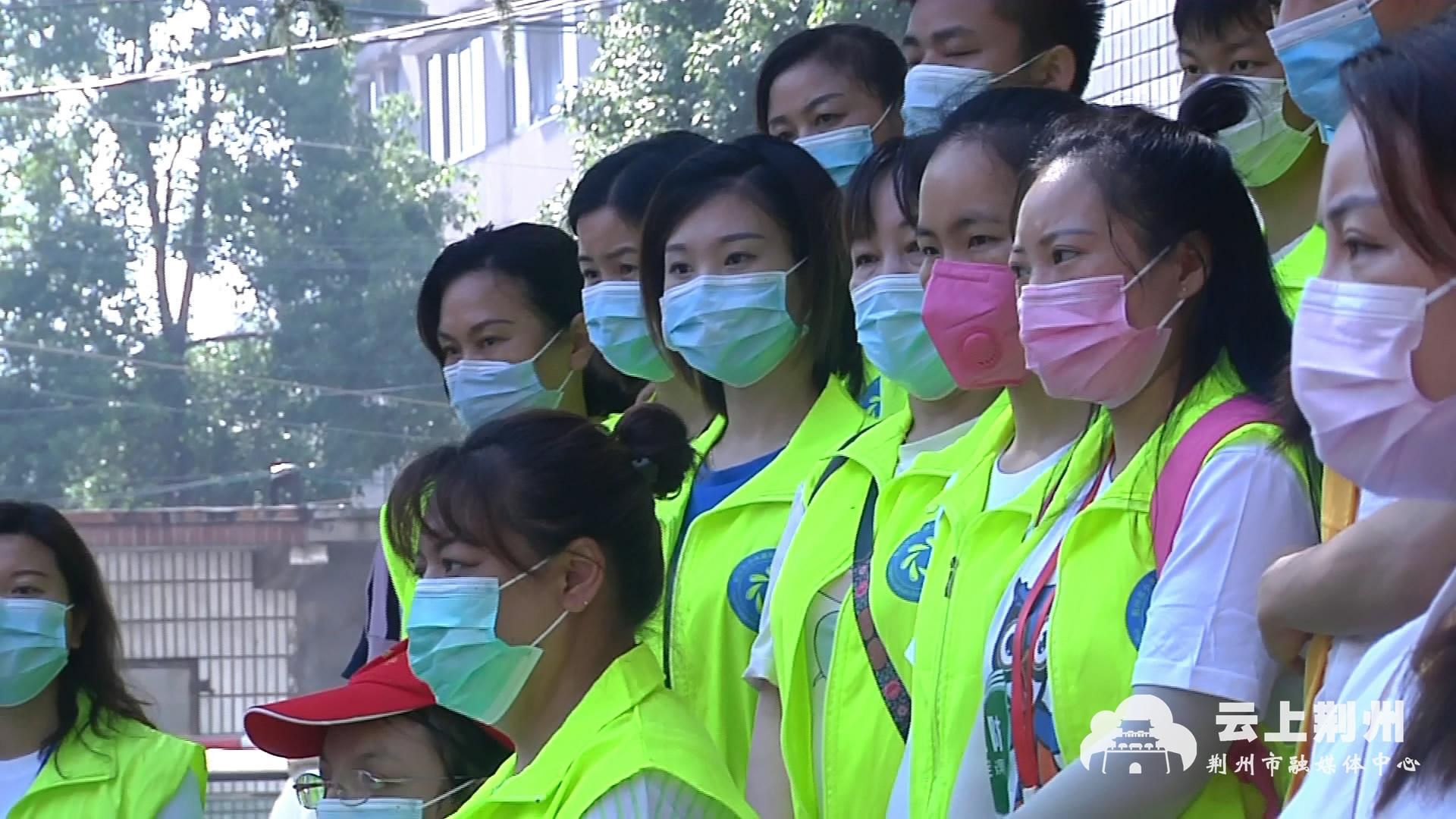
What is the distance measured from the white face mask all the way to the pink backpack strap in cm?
96

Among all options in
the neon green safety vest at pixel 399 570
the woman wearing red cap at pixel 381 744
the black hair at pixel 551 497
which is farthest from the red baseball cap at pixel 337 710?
the black hair at pixel 551 497

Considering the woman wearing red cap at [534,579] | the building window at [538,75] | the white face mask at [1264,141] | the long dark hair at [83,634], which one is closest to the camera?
the woman wearing red cap at [534,579]

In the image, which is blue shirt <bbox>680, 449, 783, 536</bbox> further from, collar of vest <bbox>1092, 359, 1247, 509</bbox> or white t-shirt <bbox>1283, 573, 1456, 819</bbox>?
white t-shirt <bbox>1283, 573, 1456, 819</bbox>

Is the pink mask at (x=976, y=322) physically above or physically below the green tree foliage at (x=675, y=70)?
above

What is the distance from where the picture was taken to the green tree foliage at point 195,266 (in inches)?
716

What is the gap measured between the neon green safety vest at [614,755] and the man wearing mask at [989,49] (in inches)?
62.2

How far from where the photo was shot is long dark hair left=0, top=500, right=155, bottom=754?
5.03m

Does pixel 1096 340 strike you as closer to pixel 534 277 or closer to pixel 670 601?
pixel 670 601

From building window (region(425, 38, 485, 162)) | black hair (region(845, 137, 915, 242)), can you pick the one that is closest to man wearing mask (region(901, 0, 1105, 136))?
black hair (region(845, 137, 915, 242))

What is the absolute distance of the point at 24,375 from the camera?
59.4 feet

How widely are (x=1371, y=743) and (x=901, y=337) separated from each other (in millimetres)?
1733

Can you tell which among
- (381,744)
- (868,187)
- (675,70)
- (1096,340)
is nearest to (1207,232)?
(1096,340)

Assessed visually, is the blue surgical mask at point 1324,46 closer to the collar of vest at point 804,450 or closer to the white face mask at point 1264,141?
the white face mask at point 1264,141

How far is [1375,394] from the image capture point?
212 centimetres
